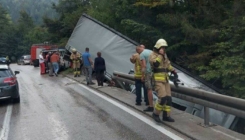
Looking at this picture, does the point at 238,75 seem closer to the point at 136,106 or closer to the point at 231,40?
the point at 231,40

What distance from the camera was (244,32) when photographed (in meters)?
10.9

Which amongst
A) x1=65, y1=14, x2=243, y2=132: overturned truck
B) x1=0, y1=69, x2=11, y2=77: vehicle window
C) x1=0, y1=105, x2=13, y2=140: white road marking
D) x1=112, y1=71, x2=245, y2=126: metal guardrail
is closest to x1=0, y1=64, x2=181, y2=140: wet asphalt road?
x1=0, y1=105, x2=13, y2=140: white road marking

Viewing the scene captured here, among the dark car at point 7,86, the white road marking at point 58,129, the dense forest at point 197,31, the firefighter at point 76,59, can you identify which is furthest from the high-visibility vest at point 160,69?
the firefighter at point 76,59

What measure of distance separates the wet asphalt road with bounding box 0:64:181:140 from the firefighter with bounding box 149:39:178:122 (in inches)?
19.2

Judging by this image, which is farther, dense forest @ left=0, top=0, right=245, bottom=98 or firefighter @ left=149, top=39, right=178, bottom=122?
dense forest @ left=0, top=0, right=245, bottom=98

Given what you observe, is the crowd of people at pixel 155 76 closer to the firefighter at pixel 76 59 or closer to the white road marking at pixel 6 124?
the white road marking at pixel 6 124

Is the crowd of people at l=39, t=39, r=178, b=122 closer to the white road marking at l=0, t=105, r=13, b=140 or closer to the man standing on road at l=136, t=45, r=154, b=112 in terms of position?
the man standing on road at l=136, t=45, r=154, b=112

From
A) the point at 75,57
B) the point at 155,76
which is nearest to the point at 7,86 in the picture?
the point at 155,76

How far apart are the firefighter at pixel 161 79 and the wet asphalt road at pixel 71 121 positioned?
0.49m

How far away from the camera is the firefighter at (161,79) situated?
6809mm

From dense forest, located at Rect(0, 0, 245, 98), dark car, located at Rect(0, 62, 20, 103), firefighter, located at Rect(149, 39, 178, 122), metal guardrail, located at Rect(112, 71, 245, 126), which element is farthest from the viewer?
dense forest, located at Rect(0, 0, 245, 98)

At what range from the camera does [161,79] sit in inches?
270

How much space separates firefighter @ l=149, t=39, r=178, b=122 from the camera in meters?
6.81

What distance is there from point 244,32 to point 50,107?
683 centimetres
